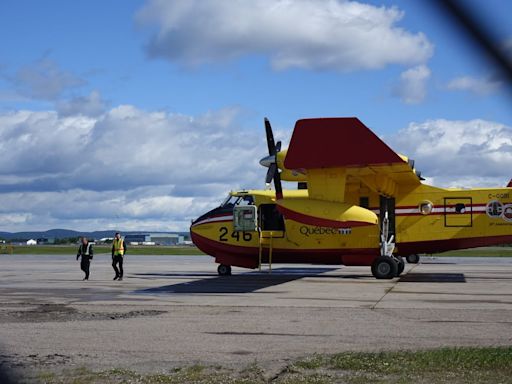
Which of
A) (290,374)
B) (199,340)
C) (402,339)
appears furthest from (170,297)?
(290,374)

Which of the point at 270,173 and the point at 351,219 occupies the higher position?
the point at 270,173

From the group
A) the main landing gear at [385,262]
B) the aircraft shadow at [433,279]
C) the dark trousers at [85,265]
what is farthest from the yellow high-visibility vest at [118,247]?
the aircraft shadow at [433,279]

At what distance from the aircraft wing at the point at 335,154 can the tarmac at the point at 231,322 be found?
3262mm

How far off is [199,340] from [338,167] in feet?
32.9

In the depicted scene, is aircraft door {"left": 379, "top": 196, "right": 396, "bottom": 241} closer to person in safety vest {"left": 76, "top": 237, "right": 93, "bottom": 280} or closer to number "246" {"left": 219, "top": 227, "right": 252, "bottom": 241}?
number "246" {"left": 219, "top": 227, "right": 252, "bottom": 241}

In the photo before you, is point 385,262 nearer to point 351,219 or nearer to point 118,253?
point 351,219

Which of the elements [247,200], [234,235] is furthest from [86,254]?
[247,200]

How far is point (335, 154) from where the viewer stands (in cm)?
1820

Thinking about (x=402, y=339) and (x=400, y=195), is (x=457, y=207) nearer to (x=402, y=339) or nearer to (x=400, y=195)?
(x=400, y=195)

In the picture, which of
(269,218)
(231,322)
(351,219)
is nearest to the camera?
(231,322)

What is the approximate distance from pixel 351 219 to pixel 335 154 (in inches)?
80.3

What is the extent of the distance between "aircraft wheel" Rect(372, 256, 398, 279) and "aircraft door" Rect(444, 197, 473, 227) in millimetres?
2516

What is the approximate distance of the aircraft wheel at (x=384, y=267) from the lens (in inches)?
885

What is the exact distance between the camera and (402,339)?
10.1 meters
